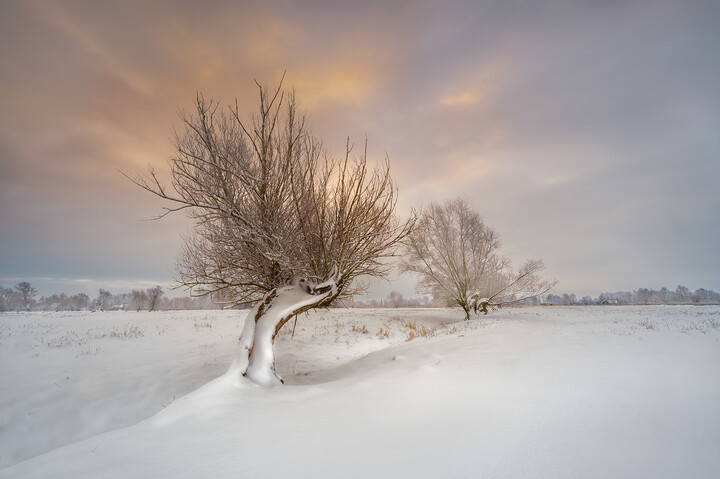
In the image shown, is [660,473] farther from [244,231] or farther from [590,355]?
[244,231]

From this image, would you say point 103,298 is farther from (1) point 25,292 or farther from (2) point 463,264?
(2) point 463,264

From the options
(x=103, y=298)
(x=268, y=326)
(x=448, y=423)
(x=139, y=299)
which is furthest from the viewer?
(x=103, y=298)

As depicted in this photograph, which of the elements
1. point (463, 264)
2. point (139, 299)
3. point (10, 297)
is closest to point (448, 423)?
point (463, 264)

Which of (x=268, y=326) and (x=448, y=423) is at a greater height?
(x=268, y=326)

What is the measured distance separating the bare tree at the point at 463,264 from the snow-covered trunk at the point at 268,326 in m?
12.4

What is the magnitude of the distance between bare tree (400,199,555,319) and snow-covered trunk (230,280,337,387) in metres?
12.4

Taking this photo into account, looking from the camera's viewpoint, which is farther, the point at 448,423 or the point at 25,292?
the point at 25,292

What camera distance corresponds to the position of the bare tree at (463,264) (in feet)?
62.2

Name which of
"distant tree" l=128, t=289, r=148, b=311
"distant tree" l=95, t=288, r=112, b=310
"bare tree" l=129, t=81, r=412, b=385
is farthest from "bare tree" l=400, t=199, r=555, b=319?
"distant tree" l=95, t=288, r=112, b=310

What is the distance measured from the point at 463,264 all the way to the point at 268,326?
16202 mm

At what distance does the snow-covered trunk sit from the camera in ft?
17.2

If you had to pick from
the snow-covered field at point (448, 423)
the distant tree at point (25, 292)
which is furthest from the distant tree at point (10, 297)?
the snow-covered field at point (448, 423)

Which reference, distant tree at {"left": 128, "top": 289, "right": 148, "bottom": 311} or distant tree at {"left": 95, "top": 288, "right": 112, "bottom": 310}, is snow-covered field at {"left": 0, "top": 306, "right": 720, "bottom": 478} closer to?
distant tree at {"left": 128, "top": 289, "right": 148, "bottom": 311}

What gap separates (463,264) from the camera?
19.3 meters
